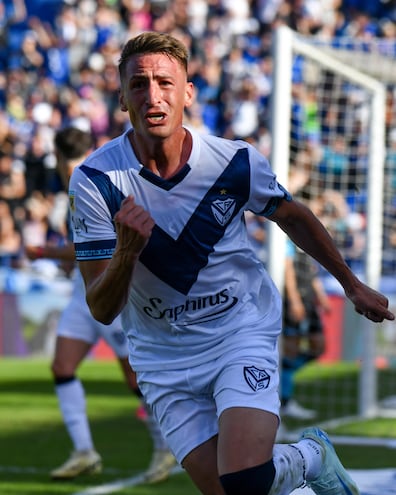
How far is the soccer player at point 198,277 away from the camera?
175 inches

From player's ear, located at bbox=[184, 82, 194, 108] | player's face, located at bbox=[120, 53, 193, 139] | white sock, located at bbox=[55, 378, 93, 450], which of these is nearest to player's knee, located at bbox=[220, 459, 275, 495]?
player's face, located at bbox=[120, 53, 193, 139]

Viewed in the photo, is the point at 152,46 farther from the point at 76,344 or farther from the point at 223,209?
the point at 76,344

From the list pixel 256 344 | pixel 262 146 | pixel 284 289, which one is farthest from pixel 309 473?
pixel 262 146

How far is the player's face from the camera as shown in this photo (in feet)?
14.5

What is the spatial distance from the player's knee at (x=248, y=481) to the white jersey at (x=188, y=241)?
56cm

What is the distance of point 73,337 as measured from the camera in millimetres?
7793

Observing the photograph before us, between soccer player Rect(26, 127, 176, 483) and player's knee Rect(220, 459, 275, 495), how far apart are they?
3.20 meters

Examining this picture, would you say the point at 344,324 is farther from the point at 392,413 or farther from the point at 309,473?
the point at 309,473

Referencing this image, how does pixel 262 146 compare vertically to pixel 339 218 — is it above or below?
above

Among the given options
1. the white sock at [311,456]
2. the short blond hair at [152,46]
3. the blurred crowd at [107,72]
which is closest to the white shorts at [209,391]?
the white sock at [311,456]

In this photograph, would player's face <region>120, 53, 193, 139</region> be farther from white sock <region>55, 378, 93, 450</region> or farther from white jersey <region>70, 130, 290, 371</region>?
white sock <region>55, 378, 93, 450</region>

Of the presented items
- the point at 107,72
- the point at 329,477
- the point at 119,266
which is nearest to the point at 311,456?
the point at 329,477

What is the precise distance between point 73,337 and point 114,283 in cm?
375

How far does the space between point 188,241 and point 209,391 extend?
633 mm
